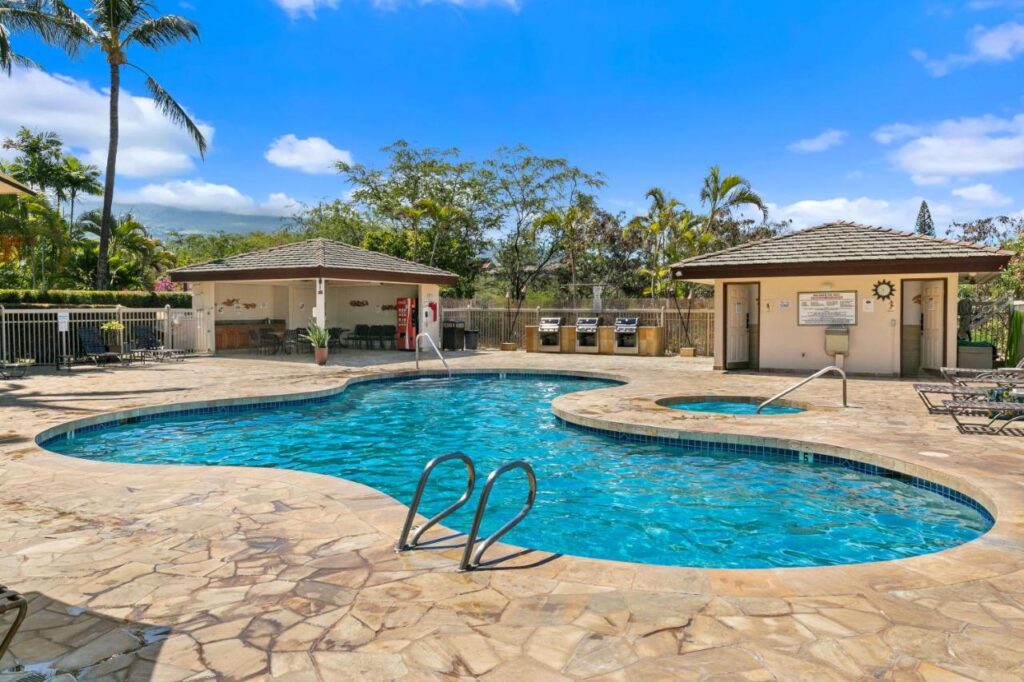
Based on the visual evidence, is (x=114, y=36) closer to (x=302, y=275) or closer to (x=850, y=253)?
(x=302, y=275)

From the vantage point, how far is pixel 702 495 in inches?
249

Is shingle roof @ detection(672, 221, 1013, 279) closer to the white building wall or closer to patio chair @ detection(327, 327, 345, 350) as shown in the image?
the white building wall

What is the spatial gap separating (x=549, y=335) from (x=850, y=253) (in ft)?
30.6

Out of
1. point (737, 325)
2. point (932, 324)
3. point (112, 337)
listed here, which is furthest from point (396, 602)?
point (112, 337)

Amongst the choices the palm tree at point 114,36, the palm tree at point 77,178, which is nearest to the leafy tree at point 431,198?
the palm tree at point 77,178

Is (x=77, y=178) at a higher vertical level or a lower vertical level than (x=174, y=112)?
lower

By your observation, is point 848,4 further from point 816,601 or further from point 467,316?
point 816,601

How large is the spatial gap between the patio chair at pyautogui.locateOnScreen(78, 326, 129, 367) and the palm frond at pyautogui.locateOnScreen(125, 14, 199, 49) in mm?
11089

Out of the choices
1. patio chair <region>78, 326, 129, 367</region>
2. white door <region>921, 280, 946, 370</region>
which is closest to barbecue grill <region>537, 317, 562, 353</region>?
white door <region>921, 280, 946, 370</region>

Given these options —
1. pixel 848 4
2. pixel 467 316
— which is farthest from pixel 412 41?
pixel 848 4

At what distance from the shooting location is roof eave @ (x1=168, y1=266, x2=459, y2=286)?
1680 centimetres

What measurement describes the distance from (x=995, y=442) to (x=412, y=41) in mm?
20969

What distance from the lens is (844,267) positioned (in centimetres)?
1334

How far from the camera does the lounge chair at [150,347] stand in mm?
16328
